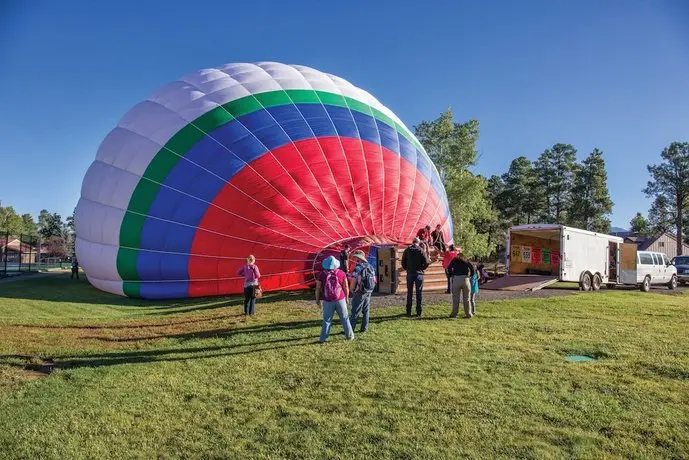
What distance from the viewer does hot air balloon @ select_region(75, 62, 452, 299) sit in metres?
13.2

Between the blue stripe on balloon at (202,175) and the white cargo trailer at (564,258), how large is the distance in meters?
8.06

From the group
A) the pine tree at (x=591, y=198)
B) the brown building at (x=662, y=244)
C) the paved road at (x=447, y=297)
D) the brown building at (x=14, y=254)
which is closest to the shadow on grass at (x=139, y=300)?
the paved road at (x=447, y=297)

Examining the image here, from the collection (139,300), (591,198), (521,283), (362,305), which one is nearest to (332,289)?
(362,305)

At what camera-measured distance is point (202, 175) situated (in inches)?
523

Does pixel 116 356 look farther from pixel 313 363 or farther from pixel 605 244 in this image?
pixel 605 244

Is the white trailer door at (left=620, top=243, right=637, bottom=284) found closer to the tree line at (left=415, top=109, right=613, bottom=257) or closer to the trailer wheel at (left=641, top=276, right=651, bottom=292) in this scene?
the trailer wheel at (left=641, top=276, right=651, bottom=292)

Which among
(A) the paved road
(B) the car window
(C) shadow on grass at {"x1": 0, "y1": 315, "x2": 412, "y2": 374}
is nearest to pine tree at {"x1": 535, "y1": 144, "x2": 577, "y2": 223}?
(B) the car window

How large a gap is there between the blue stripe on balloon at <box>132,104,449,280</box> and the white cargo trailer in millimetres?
8060

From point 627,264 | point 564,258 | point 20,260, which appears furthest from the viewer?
point 20,260

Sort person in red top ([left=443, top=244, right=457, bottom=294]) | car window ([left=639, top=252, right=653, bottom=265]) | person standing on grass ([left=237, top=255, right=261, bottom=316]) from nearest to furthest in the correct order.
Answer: person standing on grass ([left=237, top=255, right=261, bottom=316]) → person in red top ([left=443, top=244, right=457, bottom=294]) → car window ([left=639, top=252, right=653, bottom=265])

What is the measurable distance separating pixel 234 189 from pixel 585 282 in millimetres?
12106

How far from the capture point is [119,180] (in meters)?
14.2

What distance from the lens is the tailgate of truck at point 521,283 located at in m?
15.4

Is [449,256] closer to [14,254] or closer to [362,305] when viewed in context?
[362,305]
